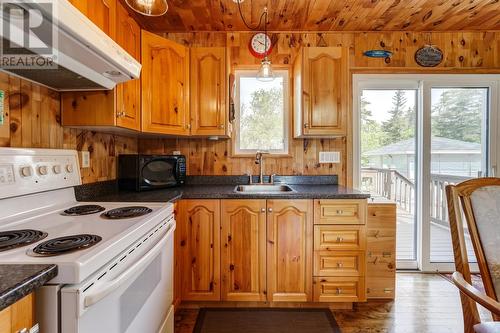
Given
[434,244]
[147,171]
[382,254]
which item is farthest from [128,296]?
[434,244]

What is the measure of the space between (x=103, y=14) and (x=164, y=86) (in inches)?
25.2

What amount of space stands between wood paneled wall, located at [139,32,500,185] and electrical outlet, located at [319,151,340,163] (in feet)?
0.14

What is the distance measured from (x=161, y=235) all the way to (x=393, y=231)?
184 centimetres

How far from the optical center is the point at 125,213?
128 cm

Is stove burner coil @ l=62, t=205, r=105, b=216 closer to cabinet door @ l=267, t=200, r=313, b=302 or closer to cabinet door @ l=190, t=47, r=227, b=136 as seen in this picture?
cabinet door @ l=190, t=47, r=227, b=136

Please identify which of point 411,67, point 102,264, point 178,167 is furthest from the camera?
point 411,67

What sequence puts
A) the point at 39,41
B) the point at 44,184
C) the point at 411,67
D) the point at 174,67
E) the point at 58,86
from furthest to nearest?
1. the point at 411,67
2. the point at 174,67
3. the point at 58,86
4. the point at 44,184
5. the point at 39,41

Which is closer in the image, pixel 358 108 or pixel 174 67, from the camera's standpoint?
pixel 174 67

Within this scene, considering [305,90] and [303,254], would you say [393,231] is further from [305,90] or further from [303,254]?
[305,90]

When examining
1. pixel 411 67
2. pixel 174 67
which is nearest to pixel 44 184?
pixel 174 67

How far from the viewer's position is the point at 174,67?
205cm

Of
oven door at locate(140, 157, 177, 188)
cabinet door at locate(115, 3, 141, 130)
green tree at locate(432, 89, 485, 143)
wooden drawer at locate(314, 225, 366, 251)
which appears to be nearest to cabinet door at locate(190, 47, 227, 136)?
oven door at locate(140, 157, 177, 188)

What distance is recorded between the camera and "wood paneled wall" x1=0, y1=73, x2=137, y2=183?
1211 millimetres

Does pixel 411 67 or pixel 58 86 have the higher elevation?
pixel 411 67
